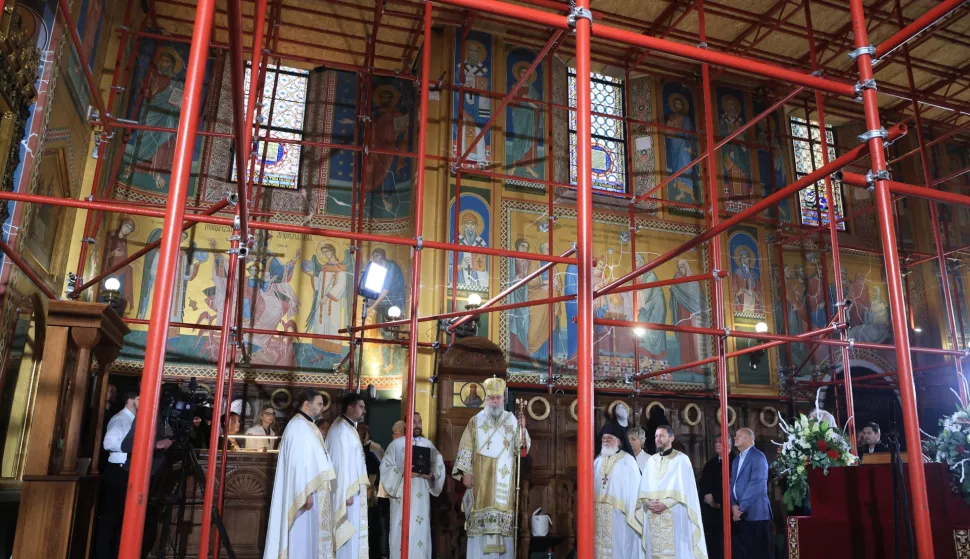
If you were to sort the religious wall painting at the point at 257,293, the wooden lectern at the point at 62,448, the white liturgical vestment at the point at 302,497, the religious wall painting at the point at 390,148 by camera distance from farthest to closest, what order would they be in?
the religious wall painting at the point at 390,148 → the religious wall painting at the point at 257,293 → the white liturgical vestment at the point at 302,497 → the wooden lectern at the point at 62,448

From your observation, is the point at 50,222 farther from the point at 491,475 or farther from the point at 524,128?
the point at 524,128

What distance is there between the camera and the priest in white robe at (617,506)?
28.6ft

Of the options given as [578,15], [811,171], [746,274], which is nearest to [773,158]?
[811,171]

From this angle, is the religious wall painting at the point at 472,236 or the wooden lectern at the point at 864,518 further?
the religious wall painting at the point at 472,236

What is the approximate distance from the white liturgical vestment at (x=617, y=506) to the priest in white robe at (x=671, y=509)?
550 mm

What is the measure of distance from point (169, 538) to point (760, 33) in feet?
47.3

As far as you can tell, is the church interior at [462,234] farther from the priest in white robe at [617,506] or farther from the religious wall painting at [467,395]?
the priest in white robe at [617,506]

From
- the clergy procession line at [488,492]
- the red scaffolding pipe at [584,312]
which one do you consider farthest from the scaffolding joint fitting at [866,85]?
the clergy procession line at [488,492]

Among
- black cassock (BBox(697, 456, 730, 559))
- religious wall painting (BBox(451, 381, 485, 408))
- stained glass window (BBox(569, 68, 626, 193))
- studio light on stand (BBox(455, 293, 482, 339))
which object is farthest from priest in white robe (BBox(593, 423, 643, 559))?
stained glass window (BBox(569, 68, 626, 193))

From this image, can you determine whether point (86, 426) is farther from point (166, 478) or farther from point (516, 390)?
point (516, 390)

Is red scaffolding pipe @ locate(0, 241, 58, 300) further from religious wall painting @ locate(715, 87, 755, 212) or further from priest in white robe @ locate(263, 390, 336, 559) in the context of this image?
religious wall painting @ locate(715, 87, 755, 212)

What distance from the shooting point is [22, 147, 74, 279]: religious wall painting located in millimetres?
8484

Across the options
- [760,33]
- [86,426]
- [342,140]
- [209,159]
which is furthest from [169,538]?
[760,33]

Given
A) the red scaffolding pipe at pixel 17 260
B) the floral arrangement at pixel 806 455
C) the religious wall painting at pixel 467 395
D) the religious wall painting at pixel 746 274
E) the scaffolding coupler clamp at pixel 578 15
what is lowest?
the floral arrangement at pixel 806 455
